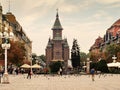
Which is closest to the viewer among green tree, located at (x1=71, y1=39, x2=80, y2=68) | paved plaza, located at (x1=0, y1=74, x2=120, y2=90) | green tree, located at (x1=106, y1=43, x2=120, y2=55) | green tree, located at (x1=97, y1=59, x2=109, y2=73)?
paved plaza, located at (x1=0, y1=74, x2=120, y2=90)

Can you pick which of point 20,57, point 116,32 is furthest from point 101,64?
point 116,32

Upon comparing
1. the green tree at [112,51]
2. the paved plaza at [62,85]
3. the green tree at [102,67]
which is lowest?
the paved plaza at [62,85]

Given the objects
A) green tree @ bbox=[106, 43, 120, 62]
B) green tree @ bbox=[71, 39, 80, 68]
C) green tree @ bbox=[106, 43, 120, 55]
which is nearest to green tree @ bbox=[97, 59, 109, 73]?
green tree @ bbox=[106, 43, 120, 62]

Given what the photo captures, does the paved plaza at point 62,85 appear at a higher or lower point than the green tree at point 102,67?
lower

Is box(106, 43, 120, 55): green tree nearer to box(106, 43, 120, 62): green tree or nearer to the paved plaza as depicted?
box(106, 43, 120, 62): green tree

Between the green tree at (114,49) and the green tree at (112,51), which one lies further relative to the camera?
the green tree at (114,49)

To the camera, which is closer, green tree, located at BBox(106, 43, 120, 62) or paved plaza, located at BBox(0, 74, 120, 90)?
paved plaza, located at BBox(0, 74, 120, 90)

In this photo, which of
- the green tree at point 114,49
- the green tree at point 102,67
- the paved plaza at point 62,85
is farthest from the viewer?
the green tree at point 114,49

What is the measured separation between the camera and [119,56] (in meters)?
125

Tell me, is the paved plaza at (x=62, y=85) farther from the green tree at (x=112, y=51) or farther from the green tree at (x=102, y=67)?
the green tree at (x=112, y=51)

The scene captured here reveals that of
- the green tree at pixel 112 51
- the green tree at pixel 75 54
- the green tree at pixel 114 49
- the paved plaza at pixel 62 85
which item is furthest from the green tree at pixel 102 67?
the paved plaza at pixel 62 85

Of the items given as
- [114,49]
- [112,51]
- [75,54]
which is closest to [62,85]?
[114,49]

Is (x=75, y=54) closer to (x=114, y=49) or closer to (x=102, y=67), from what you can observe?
(x=114, y=49)

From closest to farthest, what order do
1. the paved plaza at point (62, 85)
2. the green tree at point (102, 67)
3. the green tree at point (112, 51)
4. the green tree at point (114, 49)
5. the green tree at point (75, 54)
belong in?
the paved plaza at point (62, 85) < the green tree at point (102, 67) < the green tree at point (112, 51) < the green tree at point (114, 49) < the green tree at point (75, 54)
